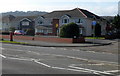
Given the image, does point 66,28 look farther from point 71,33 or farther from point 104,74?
point 104,74

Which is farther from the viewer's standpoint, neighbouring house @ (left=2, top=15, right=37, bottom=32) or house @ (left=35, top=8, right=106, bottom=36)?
neighbouring house @ (left=2, top=15, right=37, bottom=32)

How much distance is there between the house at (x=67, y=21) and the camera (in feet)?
218

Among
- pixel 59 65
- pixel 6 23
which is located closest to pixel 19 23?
pixel 6 23

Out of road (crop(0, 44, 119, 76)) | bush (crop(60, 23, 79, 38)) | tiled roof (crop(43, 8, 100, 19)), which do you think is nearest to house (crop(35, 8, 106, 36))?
tiled roof (crop(43, 8, 100, 19))

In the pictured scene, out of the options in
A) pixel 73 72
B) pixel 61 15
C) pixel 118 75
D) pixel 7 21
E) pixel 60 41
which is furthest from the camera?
pixel 7 21

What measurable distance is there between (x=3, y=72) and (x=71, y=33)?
2908 centimetres

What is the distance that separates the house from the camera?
66562mm

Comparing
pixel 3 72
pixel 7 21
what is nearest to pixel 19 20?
pixel 7 21

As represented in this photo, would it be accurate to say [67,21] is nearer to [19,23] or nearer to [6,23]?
[19,23]

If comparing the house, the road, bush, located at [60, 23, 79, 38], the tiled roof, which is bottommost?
the road

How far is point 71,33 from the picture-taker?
39.9 metres

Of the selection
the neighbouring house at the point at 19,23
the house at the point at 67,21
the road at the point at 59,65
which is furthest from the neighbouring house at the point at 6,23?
the road at the point at 59,65

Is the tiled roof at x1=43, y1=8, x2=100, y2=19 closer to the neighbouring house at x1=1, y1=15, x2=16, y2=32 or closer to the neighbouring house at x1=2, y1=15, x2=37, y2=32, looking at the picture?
the neighbouring house at x1=2, y1=15, x2=37, y2=32

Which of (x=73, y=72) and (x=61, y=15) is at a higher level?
(x=61, y=15)
